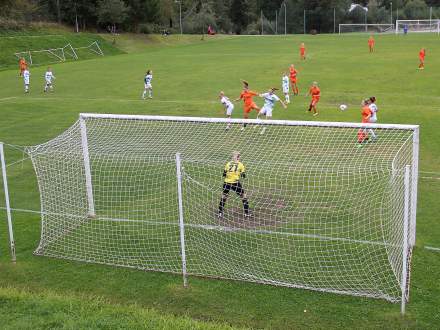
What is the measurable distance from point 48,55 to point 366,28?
5140cm

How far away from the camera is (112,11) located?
67.3 meters

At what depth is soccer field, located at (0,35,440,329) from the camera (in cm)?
978

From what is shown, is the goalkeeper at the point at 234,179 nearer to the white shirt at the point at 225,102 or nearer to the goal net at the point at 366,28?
the white shirt at the point at 225,102

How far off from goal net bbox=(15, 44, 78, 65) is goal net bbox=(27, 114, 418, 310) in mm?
36355

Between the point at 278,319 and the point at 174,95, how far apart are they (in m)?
25.1

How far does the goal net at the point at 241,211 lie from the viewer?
1095 centimetres

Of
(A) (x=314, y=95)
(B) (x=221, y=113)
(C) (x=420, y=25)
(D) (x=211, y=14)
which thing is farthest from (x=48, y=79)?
(D) (x=211, y=14)

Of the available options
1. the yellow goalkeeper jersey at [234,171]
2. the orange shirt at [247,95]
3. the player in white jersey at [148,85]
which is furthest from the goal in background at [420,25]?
the yellow goalkeeper jersey at [234,171]

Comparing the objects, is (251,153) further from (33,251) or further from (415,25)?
(415,25)

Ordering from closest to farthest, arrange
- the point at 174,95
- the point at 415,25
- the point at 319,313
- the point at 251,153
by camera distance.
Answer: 1. the point at 319,313
2. the point at 251,153
3. the point at 174,95
4. the point at 415,25

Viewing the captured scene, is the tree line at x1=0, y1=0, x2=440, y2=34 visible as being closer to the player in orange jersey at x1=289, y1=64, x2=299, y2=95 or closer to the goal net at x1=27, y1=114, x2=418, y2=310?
the player in orange jersey at x1=289, y1=64, x2=299, y2=95

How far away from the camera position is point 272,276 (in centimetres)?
1087

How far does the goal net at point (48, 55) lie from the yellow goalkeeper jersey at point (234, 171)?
139 ft

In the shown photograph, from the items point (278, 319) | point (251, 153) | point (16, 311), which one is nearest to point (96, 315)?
point (16, 311)
